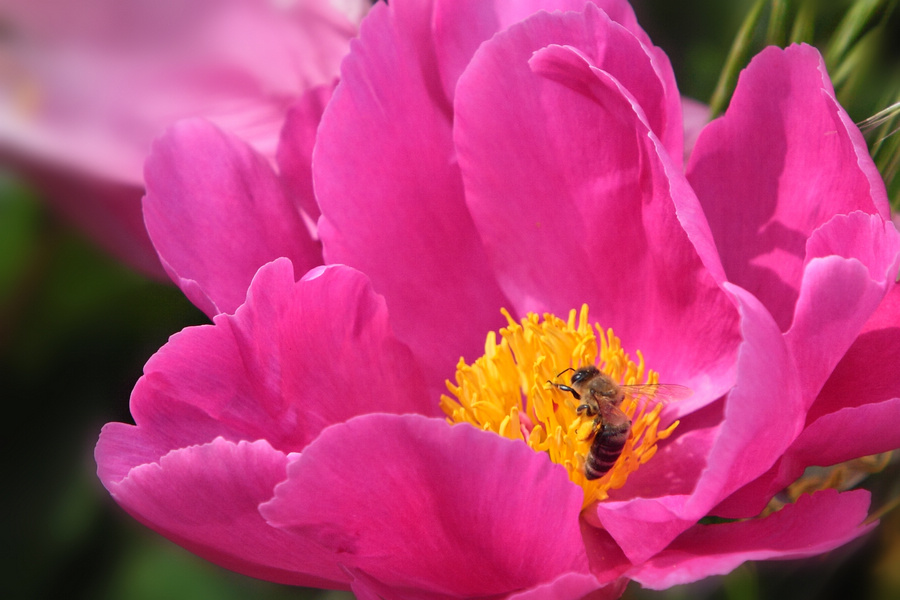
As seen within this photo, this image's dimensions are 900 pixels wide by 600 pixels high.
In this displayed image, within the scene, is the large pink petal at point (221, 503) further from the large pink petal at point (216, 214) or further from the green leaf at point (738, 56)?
the green leaf at point (738, 56)

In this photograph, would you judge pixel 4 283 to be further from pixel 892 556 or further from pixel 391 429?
pixel 892 556

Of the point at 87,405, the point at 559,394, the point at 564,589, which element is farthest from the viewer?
the point at 559,394

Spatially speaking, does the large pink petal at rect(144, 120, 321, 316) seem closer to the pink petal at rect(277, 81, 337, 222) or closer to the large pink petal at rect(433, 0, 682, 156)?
the pink petal at rect(277, 81, 337, 222)

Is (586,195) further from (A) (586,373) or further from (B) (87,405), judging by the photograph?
(B) (87,405)

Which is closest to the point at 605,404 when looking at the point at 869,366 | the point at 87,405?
the point at 869,366

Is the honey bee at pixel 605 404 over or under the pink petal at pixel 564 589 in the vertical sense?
under

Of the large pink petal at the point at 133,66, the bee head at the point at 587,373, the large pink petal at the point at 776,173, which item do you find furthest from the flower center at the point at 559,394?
the large pink petal at the point at 133,66

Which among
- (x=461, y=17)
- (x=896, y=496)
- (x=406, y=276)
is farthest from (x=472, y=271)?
(x=896, y=496)
